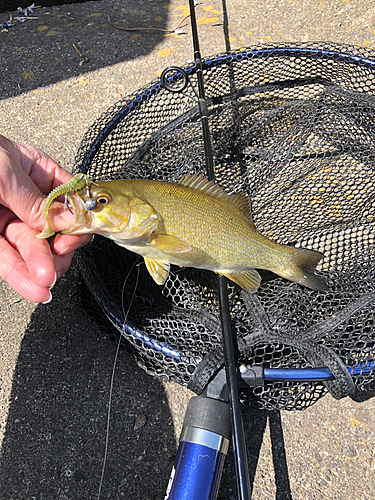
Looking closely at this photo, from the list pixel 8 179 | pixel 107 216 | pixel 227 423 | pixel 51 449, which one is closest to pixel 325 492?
pixel 227 423

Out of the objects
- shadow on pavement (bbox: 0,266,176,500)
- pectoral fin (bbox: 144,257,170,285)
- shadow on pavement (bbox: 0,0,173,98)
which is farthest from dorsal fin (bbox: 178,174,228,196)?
shadow on pavement (bbox: 0,0,173,98)

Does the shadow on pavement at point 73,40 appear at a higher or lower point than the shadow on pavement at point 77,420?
higher

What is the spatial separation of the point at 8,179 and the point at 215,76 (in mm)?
2098

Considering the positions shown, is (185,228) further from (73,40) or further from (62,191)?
(73,40)

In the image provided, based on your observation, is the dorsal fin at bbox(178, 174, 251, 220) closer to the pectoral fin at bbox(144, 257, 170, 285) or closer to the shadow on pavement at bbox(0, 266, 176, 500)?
the pectoral fin at bbox(144, 257, 170, 285)

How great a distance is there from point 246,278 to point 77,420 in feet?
4.15

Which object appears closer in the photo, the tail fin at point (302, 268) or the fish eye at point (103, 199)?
the fish eye at point (103, 199)

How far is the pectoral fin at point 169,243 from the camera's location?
198 cm

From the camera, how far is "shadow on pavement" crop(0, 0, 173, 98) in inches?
157

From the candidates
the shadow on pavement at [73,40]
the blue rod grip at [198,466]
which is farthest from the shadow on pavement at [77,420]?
the shadow on pavement at [73,40]

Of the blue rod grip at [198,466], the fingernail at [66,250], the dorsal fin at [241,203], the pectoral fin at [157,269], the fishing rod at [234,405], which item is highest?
the fingernail at [66,250]

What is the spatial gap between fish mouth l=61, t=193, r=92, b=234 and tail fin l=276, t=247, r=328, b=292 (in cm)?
112

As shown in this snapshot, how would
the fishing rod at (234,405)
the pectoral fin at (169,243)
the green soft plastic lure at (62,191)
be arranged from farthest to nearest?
the pectoral fin at (169,243)
the green soft plastic lure at (62,191)
the fishing rod at (234,405)

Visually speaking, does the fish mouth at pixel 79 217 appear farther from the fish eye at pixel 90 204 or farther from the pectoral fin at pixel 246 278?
the pectoral fin at pixel 246 278
